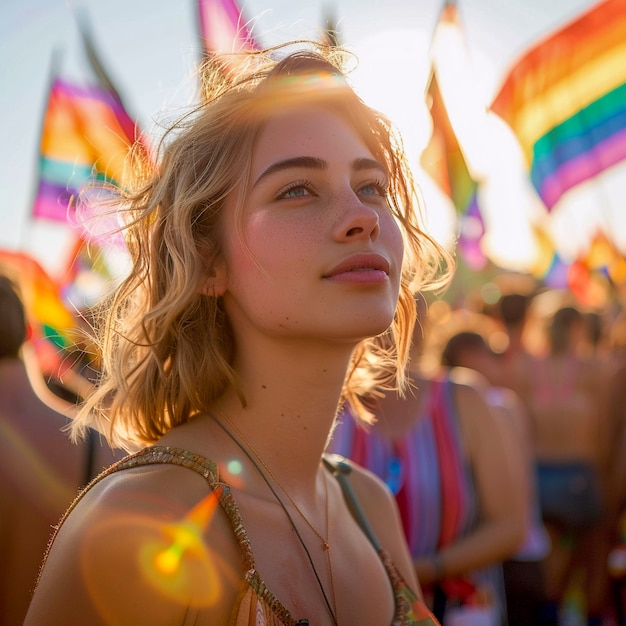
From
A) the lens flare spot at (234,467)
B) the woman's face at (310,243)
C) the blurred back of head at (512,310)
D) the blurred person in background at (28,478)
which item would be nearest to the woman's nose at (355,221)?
the woman's face at (310,243)

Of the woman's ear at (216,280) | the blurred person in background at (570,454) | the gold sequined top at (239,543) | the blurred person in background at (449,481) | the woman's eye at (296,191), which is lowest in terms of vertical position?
the blurred person in background at (570,454)

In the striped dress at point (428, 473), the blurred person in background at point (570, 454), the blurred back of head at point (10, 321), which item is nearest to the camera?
the blurred back of head at point (10, 321)

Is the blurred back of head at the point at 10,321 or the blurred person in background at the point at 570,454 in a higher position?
the blurred back of head at the point at 10,321

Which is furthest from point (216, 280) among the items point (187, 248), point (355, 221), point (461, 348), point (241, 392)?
point (461, 348)

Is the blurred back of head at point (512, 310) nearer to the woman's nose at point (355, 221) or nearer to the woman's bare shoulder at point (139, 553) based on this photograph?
the woman's nose at point (355, 221)

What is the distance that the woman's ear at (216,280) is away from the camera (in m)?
1.97

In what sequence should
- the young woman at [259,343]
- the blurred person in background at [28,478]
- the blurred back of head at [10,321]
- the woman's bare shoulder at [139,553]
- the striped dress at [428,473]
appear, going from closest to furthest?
1. the woman's bare shoulder at [139,553]
2. the young woman at [259,343]
3. the blurred person in background at [28,478]
4. the blurred back of head at [10,321]
5. the striped dress at [428,473]

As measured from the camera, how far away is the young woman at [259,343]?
1.62 m

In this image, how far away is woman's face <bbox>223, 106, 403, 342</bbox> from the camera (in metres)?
1.80

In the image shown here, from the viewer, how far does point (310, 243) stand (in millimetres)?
1810

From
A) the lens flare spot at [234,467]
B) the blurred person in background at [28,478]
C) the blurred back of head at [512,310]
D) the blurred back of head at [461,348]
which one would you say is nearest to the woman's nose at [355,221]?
the lens flare spot at [234,467]

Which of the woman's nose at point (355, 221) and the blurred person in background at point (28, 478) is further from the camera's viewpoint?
the blurred person in background at point (28, 478)

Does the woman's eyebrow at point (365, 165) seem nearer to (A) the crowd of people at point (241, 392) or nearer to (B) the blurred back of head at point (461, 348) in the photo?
(A) the crowd of people at point (241, 392)

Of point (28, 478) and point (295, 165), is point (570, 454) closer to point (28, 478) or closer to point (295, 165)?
point (28, 478)
